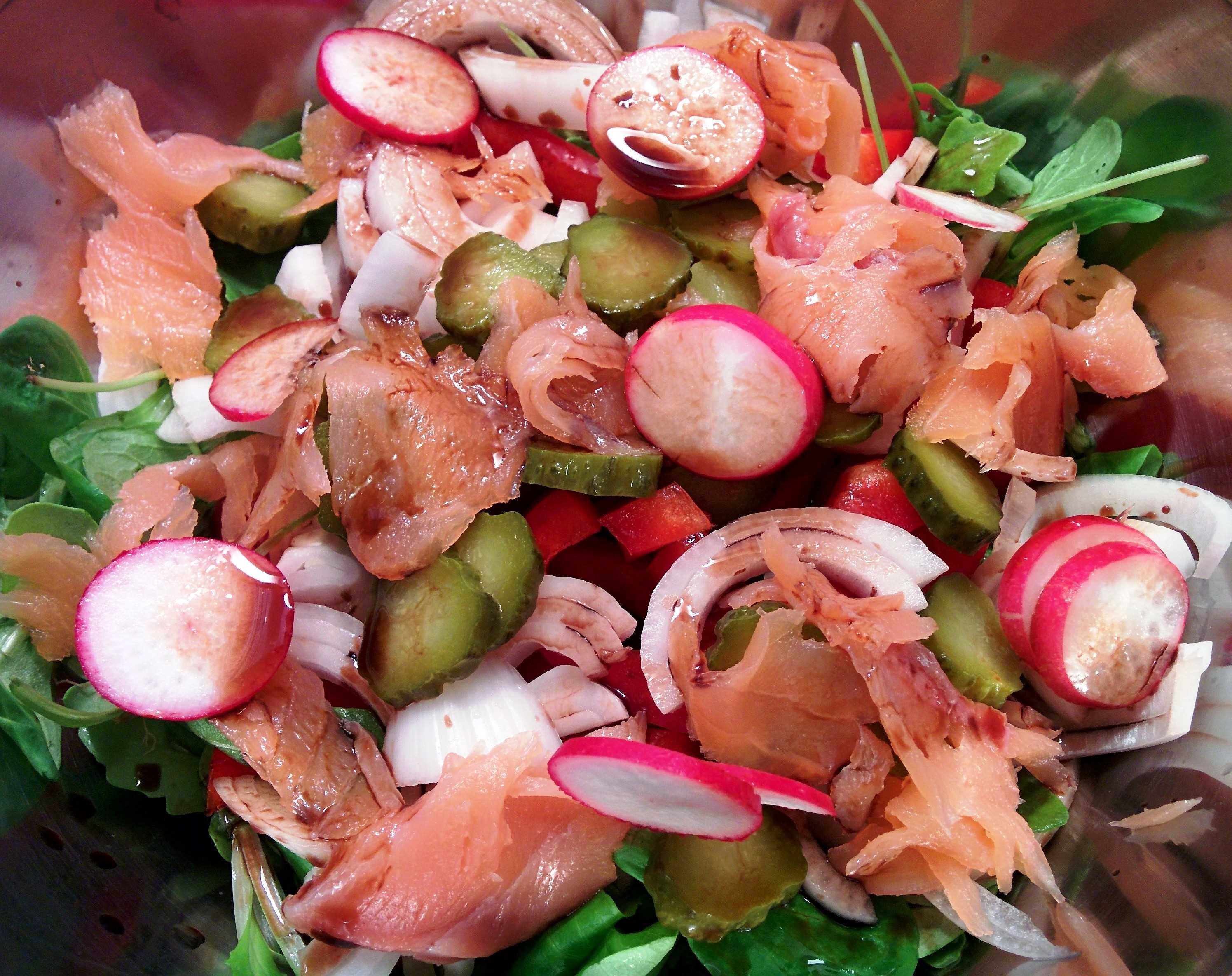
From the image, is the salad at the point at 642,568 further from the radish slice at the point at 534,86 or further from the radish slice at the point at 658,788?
the radish slice at the point at 534,86

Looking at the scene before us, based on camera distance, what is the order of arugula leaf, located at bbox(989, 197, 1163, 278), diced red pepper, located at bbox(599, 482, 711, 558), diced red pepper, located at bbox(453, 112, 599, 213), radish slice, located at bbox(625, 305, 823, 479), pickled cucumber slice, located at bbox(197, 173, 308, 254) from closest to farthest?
radish slice, located at bbox(625, 305, 823, 479) < diced red pepper, located at bbox(599, 482, 711, 558) < arugula leaf, located at bbox(989, 197, 1163, 278) < pickled cucumber slice, located at bbox(197, 173, 308, 254) < diced red pepper, located at bbox(453, 112, 599, 213)

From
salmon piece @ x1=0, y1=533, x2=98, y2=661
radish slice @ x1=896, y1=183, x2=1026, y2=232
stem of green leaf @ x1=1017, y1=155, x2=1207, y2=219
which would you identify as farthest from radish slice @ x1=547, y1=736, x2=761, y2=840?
stem of green leaf @ x1=1017, y1=155, x2=1207, y2=219

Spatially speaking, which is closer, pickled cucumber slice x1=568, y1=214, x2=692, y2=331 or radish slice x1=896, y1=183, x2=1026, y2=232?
pickled cucumber slice x1=568, y1=214, x2=692, y2=331

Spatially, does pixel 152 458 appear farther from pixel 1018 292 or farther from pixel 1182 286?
pixel 1182 286

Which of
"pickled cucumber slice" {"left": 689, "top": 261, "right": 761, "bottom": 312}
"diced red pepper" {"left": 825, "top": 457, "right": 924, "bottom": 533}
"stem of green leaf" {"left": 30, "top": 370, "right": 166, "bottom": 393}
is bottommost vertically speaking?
"stem of green leaf" {"left": 30, "top": 370, "right": 166, "bottom": 393}

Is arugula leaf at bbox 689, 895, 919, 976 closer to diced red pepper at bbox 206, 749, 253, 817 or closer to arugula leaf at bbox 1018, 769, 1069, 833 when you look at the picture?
arugula leaf at bbox 1018, 769, 1069, 833

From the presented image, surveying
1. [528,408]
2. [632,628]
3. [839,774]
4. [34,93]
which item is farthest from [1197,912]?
[34,93]

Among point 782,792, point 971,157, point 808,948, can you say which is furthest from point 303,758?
point 971,157
